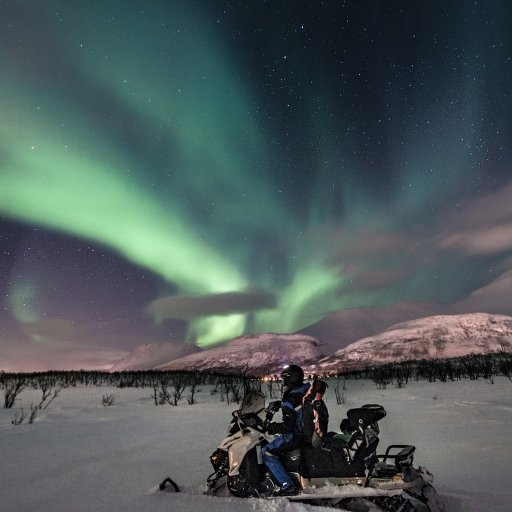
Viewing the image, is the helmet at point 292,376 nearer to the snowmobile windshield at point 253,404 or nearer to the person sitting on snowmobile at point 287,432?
the person sitting on snowmobile at point 287,432

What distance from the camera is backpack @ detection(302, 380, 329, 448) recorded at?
13.8 ft

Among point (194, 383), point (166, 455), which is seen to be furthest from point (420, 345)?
point (166, 455)

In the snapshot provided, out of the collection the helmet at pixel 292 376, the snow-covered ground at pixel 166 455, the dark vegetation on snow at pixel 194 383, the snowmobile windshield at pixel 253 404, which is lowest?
the snow-covered ground at pixel 166 455

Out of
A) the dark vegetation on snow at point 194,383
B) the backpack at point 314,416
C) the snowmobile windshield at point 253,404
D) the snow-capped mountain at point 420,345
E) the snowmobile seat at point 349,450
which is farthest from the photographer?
the snow-capped mountain at point 420,345

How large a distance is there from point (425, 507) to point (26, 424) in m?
9.19

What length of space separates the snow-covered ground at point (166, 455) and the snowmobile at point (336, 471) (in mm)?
269

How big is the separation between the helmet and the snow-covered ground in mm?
1135

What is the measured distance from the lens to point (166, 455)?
283 inches

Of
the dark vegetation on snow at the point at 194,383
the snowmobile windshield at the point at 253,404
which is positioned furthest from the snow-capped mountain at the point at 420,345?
the snowmobile windshield at the point at 253,404

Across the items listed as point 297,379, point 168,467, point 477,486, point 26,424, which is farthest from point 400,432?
point 26,424

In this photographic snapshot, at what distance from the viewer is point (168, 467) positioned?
637 centimetres

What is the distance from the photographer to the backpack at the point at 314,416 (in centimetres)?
420

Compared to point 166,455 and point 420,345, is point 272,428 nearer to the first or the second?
point 166,455

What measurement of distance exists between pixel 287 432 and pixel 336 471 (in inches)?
24.3
